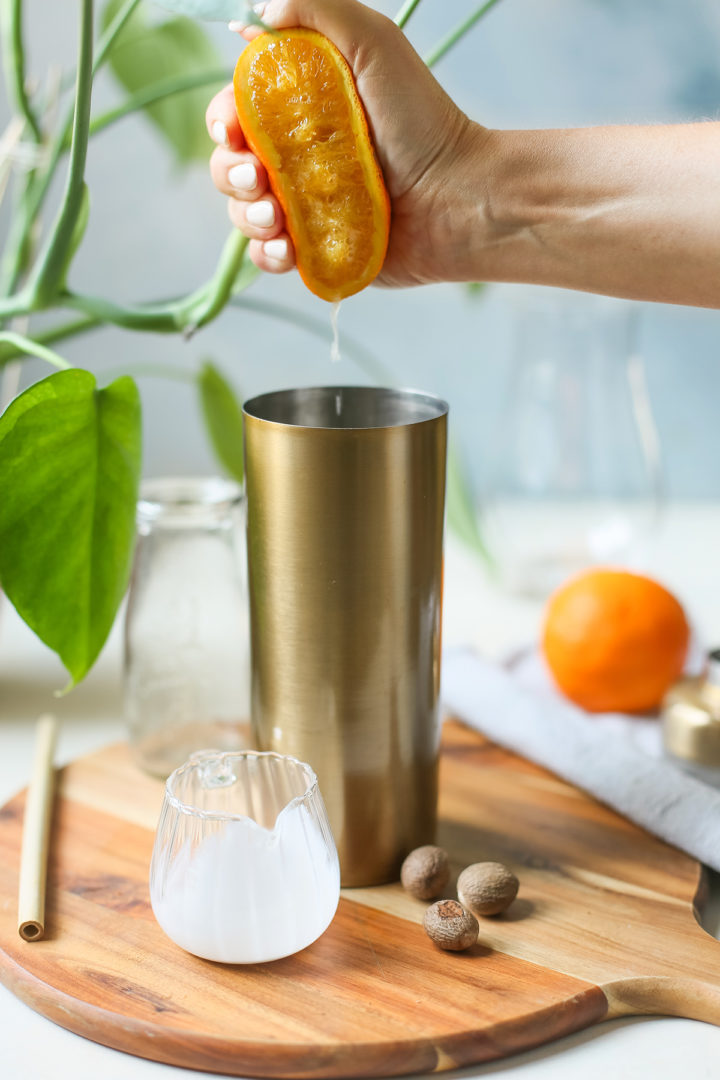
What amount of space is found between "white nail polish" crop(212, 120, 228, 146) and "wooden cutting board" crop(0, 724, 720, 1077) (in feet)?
1.45

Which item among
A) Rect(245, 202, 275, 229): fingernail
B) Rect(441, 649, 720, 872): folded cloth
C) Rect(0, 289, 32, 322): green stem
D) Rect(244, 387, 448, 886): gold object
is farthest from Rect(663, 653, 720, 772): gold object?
Rect(0, 289, 32, 322): green stem

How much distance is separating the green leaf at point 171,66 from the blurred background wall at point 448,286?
0.39 meters

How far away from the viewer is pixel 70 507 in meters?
0.67

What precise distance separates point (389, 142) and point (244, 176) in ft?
0.30

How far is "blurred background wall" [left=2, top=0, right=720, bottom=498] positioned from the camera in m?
1.44

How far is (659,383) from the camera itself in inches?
62.8

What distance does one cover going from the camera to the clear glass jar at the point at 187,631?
85 cm

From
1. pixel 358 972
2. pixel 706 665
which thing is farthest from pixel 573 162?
pixel 358 972

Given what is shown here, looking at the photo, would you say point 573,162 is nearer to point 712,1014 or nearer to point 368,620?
point 368,620

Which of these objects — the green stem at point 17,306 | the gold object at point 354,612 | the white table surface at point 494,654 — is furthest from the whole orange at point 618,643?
the green stem at point 17,306

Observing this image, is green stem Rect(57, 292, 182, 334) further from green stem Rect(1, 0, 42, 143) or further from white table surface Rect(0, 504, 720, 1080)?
white table surface Rect(0, 504, 720, 1080)

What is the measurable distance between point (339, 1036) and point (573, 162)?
523 millimetres

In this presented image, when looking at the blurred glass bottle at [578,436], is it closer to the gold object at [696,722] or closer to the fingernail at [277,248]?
the gold object at [696,722]

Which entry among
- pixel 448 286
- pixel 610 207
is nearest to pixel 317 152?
pixel 610 207
